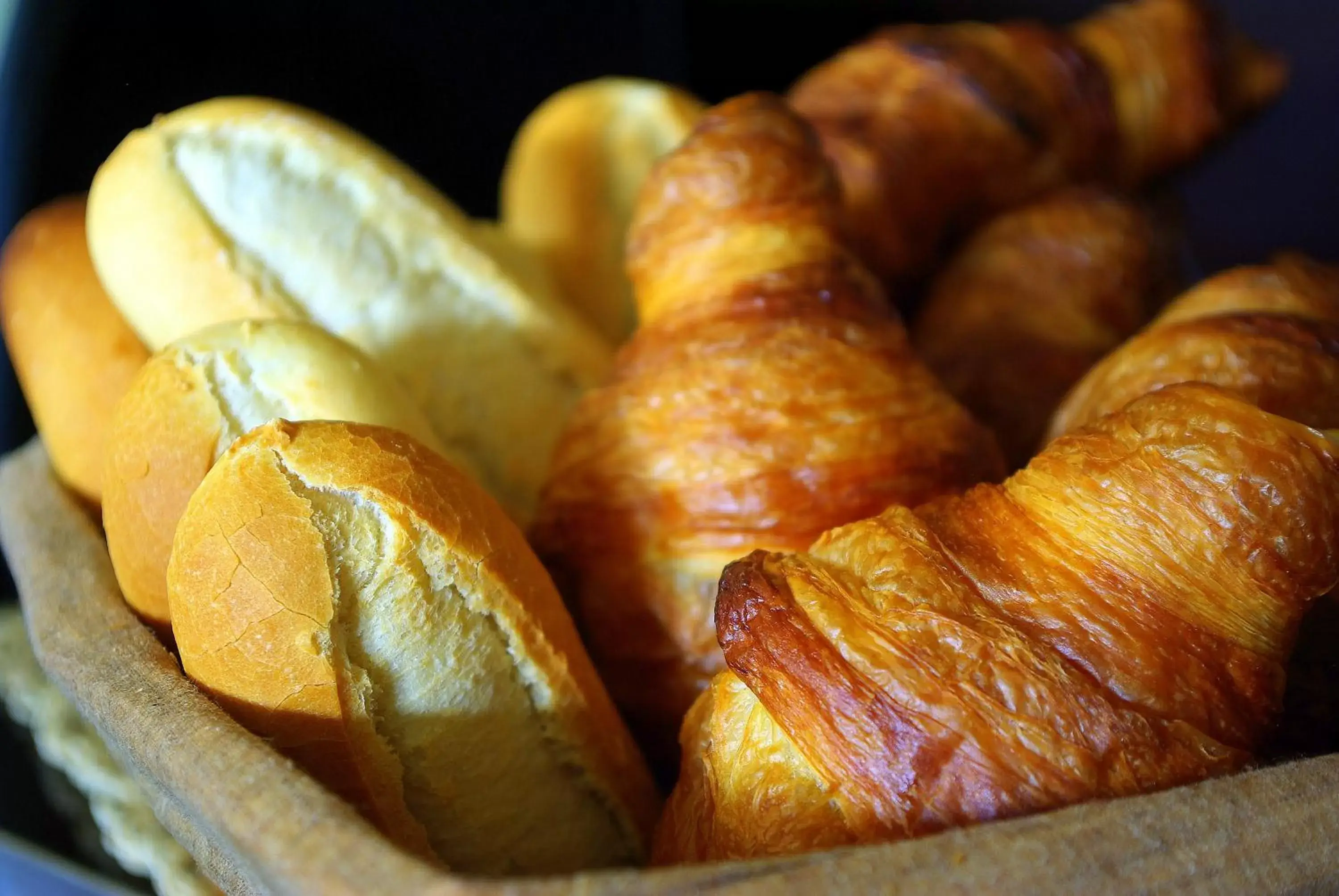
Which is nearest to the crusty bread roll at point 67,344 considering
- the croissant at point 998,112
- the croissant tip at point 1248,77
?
the croissant at point 998,112

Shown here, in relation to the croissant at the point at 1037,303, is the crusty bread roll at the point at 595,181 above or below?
above

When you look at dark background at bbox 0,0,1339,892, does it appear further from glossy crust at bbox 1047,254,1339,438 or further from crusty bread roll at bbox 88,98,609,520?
glossy crust at bbox 1047,254,1339,438

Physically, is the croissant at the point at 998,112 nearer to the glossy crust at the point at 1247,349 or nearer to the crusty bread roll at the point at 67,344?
the glossy crust at the point at 1247,349

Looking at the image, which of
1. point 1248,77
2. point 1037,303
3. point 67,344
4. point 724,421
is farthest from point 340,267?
point 1248,77

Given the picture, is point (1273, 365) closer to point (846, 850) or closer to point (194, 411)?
point (846, 850)

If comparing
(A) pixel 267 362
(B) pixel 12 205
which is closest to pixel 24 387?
(B) pixel 12 205

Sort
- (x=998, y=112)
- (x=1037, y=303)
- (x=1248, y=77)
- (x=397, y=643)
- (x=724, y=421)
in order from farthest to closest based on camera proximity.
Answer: (x=1248, y=77) < (x=998, y=112) < (x=1037, y=303) < (x=724, y=421) < (x=397, y=643)

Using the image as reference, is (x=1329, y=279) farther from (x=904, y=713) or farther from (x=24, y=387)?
(x=24, y=387)
